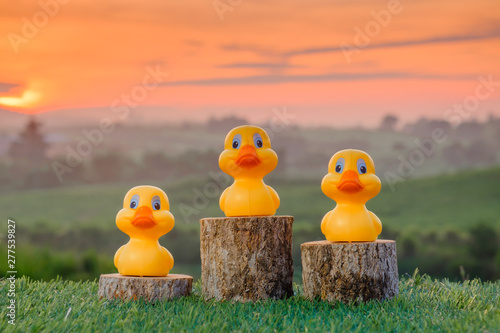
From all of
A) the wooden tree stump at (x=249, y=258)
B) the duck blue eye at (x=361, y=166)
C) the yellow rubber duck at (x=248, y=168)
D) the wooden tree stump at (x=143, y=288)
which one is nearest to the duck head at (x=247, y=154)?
the yellow rubber duck at (x=248, y=168)

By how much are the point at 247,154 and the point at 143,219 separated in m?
1.22

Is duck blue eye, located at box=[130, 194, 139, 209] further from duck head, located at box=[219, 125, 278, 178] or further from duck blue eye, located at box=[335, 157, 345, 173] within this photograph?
duck blue eye, located at box=[335, 157, 345, 173]

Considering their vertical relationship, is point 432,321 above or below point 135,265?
below

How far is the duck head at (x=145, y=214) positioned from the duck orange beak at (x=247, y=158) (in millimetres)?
927

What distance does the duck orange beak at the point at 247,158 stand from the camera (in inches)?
211

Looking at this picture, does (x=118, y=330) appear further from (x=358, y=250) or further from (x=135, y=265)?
(x=358, y=250)

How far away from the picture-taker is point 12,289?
572 cm

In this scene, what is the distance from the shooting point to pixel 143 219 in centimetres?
545

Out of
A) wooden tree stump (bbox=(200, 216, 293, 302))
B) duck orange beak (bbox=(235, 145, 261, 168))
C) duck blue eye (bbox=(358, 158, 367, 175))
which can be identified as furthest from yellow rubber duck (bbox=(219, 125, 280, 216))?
duck blue eye (bbox=(358, 158, 367, 175))

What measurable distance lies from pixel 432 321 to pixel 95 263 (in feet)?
19.2

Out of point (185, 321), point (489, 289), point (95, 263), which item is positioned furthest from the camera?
point (95, 263)

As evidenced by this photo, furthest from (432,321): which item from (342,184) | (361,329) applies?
(342,184)

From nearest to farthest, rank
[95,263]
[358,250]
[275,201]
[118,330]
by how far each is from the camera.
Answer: [118,330]
[358,250]
[275,201]
[95,263]

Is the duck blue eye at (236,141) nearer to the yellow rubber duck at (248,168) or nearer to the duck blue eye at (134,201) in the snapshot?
the yellow rubber duck at (248,168)
